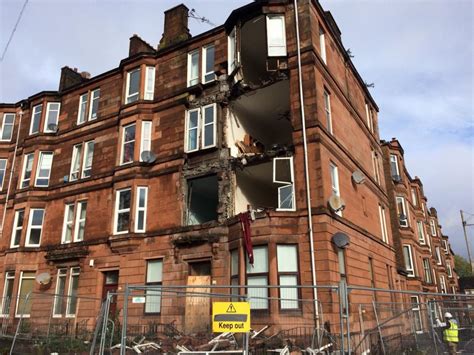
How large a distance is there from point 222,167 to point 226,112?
9.54 feet

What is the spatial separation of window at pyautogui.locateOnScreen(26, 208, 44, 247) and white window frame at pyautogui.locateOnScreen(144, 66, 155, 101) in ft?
31.5

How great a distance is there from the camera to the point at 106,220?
2077 cm

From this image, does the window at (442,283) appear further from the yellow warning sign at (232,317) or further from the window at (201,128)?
the yellow warning sign at (232,317)

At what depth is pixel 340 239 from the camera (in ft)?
48.2

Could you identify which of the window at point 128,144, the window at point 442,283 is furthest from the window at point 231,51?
the window at point 442,283

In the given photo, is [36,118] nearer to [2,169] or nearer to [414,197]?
[2,169]

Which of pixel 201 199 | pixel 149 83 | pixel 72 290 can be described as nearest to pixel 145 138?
pixel 149 83

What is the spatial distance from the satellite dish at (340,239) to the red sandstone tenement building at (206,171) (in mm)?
278

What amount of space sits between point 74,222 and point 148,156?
20.1 feet

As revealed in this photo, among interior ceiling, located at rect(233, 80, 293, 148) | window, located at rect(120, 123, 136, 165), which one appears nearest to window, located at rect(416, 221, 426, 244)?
interior ceiling, located at rect(233, 80, 293, 148)

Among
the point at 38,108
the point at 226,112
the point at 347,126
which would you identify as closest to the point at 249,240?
the point at 226,112

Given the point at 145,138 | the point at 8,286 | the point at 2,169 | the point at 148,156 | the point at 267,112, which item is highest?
the point at 267,112

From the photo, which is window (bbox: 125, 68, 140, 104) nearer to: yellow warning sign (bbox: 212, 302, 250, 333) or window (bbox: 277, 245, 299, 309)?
window (bbox: 277, 245, 299, 309)

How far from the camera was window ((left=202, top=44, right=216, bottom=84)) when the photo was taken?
2041cm
